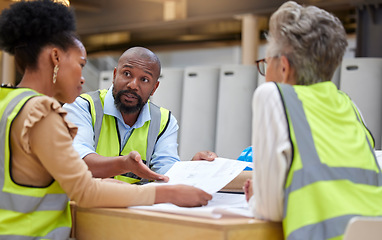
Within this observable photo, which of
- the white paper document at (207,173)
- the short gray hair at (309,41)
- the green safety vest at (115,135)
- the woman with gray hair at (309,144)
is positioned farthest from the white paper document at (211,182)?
the green safety vest at (115,135)

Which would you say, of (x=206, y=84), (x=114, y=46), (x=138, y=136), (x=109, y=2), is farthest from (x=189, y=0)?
(x=138, y=136)

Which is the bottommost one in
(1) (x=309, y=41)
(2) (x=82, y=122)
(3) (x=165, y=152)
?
(3) (x=165, y=152)

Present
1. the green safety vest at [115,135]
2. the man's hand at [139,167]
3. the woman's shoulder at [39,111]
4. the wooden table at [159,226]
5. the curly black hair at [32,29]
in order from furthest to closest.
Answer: the green safety vest at [115,135]
the man's hand at [139,167]
the curly black hair at [32,29]
the woman's shoulder at [39,111]
the wooden table at [159,226]

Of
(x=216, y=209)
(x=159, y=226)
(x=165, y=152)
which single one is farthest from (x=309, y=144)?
(x=165, y=152)

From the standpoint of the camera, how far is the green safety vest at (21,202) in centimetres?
126

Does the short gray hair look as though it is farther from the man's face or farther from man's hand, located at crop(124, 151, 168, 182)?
the man's face

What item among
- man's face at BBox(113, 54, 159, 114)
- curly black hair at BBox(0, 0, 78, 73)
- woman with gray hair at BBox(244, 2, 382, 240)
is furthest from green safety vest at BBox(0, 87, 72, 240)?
man's face at BBox(113, 54, 159, 114)

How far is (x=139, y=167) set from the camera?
5.67ft

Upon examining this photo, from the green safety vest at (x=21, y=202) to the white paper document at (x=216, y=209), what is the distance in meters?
0.21

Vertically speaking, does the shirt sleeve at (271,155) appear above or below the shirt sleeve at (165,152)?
above

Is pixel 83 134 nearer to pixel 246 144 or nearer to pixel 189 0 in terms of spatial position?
pixel 246 144

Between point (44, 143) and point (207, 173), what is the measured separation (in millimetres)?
547

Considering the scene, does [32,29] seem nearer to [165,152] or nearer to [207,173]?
[207,173]

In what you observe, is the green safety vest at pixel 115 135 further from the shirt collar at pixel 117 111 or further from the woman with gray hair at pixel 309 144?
the woman with gray hair at pixel 309 144
